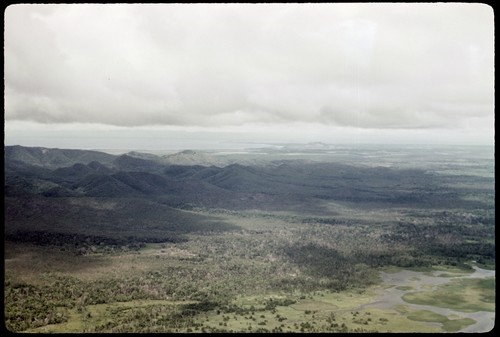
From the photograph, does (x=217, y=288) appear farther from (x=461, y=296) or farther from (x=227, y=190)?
(x=227, y=190)

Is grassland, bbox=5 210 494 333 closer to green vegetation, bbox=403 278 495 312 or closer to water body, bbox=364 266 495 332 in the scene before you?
green vegetation, bbox=403 278 495 312

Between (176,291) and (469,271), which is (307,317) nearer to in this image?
(176,291)

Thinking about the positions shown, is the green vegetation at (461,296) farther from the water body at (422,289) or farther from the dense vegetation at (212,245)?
the dense vegetation at (212,245)

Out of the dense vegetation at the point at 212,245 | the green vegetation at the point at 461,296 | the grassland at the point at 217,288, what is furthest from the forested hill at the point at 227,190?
the green vegetation at the point at 461,296

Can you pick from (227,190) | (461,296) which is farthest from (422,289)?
(227,190)

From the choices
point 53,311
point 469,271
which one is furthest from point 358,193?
point 53,311
